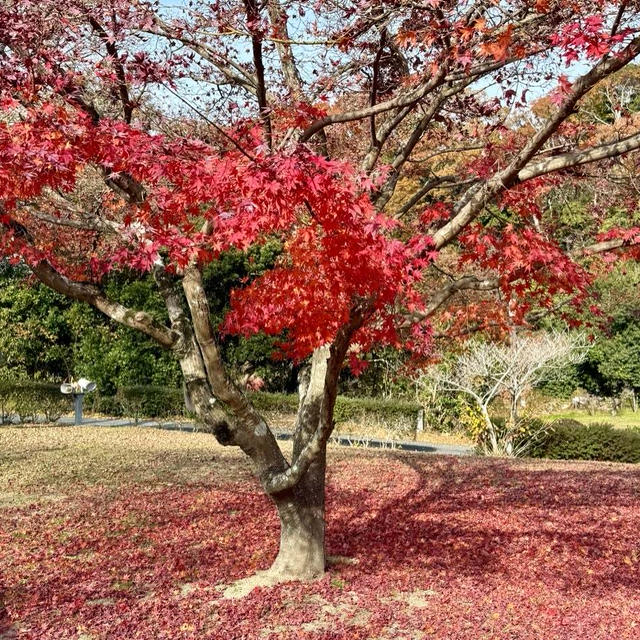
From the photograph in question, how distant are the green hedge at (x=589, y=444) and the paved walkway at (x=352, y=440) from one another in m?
1.49

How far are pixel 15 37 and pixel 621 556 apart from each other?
242 inches

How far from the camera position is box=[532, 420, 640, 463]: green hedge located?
12.6 meters

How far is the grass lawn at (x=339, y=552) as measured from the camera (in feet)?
15.2

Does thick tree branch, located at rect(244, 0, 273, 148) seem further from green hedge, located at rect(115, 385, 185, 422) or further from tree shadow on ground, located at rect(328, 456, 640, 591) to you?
green hedge, located at rect(115, 385, 185, 422)

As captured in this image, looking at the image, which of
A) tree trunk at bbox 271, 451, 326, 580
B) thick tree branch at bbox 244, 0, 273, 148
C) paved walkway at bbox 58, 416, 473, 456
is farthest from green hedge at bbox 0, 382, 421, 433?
thick tree branch at bbox 244, 0, 273, 148

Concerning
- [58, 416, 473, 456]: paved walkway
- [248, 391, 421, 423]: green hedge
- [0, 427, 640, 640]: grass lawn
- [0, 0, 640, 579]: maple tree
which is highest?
[0, 0, 640, 579]: maple tree

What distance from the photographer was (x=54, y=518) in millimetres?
7184

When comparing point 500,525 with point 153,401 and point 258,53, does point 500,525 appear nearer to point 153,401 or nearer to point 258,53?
point 258,53

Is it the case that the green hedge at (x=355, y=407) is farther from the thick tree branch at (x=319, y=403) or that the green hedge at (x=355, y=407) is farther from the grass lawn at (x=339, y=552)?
the thick tree branch at (x=319, y=403)

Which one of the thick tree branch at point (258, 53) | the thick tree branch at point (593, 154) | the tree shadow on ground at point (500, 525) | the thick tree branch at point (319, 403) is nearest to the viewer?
the thick tree branch at point (593, 154)

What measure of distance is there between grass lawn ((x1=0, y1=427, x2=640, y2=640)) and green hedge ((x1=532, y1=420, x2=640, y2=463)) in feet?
7.64

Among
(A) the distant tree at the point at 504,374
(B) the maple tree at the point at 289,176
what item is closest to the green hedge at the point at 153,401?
(A) the distant tree at the point at 504,374

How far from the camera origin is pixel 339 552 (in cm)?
612

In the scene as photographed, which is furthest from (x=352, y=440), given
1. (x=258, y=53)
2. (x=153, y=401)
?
(x=258, y=53)
